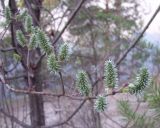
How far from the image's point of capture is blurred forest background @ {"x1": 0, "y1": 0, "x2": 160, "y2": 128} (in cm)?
138

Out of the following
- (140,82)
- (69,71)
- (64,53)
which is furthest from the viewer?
(69,71)

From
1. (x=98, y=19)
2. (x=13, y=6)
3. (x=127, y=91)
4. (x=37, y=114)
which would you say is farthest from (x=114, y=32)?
(x=127, y=91)

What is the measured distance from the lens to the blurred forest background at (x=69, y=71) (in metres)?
1.38

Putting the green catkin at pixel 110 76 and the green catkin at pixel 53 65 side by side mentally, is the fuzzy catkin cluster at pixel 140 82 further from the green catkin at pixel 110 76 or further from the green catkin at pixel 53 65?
the green catkin at pixel 53 65

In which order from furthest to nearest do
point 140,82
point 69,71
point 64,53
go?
point 69,71
point 64,53
point 140,82

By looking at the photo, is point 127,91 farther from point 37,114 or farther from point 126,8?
point 126,8

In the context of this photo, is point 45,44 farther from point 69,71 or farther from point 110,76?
point 69,71

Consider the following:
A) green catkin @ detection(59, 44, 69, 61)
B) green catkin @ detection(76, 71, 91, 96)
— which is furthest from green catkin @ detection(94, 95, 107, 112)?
green catkin @ detection(59, 44, 69, 61)

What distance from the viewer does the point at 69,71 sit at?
441 cm

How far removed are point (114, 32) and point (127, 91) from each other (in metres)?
4.74

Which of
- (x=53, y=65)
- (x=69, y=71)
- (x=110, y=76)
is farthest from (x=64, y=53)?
(x=69, y=71)

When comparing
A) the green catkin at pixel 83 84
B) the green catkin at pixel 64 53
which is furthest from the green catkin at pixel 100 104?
the green catkin at pixel 64 53

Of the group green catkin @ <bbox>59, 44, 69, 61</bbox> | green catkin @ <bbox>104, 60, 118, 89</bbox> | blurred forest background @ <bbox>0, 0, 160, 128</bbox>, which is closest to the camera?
green catkin @ <bbox>104, 60, 118, 89</bbox>

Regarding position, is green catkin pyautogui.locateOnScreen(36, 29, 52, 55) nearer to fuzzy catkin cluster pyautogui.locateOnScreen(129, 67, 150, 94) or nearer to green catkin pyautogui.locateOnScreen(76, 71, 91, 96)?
green catkin pyautogui.locateOnScreen(76, 71, 91, 96)
